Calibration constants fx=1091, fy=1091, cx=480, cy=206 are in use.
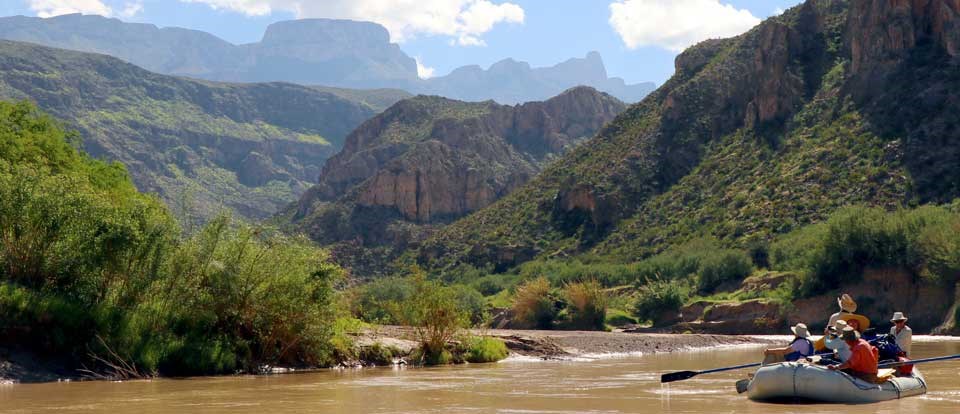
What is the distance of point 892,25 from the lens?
250ft

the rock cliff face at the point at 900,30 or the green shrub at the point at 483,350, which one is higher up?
the rock cliff face at the point at 900,30

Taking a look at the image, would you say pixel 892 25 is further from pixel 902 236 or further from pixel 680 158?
pixel 902 236

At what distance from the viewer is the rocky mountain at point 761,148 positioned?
69.3m

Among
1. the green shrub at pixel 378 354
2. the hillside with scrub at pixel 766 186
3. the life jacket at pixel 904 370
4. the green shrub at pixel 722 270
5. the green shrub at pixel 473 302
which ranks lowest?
the green shrub at pixel 378 354

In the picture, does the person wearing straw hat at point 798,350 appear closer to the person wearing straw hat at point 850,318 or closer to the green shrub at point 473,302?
the person wearing straw hat at point 850,318

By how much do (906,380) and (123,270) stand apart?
19.6m

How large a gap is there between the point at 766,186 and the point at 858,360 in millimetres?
53771

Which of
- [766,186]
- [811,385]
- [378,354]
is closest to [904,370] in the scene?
[811,385]

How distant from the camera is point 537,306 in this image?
208 feet

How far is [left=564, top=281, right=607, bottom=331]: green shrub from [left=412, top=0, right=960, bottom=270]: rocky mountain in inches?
529

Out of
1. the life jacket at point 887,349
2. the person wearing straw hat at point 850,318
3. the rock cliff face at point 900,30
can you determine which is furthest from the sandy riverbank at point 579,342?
the rock cliff face at point 900,30

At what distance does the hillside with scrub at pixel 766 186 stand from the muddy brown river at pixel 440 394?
26.3 metres

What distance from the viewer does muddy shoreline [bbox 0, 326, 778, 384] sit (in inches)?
1080

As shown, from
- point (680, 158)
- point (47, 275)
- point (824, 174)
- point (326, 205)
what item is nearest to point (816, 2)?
point (680, 158)
